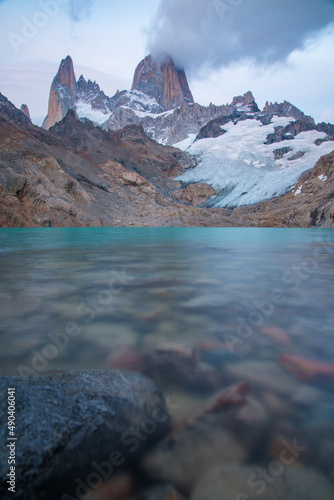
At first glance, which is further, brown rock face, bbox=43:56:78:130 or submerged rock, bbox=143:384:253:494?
brown rock face, bbox=43:56:78:130

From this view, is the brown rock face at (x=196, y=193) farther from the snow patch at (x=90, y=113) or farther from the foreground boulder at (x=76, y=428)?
the snow patch at (x=90, y=113)

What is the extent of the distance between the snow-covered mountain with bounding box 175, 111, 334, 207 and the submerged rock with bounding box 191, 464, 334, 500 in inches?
3265

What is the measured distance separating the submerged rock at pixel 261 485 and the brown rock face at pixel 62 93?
7648 inches

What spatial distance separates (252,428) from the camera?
1.42 metres

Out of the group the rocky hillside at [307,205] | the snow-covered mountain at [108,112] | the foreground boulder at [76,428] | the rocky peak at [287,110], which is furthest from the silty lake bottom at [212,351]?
the rocky peak at [287,110]

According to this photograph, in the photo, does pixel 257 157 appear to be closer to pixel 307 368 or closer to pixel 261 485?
pixel 307 368

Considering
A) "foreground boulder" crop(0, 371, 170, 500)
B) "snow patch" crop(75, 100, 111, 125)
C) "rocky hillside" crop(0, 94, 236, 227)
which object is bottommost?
"foreground boulder" crop(0, 371, 170, 500)

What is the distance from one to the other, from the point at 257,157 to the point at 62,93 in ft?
435

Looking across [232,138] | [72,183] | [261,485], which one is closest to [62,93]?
[232,138]

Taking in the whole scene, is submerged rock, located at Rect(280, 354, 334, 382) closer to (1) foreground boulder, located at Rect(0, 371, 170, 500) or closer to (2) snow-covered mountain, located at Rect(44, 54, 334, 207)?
(1) foreground boulder, located at Rect(0, 371, 170, 500)

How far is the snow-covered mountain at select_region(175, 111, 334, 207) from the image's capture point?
89938 mm

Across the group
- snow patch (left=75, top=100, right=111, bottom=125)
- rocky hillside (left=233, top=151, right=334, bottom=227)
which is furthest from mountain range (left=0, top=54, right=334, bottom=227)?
snow patch (left=75, top=100, right=111, bottom=125)

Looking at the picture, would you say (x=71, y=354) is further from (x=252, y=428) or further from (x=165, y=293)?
(x=165, y=293)

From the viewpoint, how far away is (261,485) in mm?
1122
